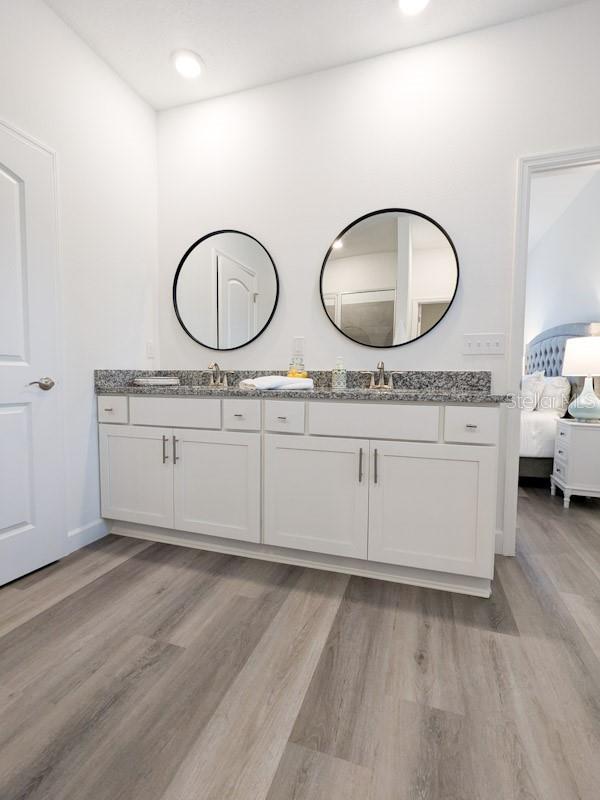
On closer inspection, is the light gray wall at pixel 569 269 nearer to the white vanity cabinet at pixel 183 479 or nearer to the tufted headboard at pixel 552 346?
the tufted headboard at pixel 552 346

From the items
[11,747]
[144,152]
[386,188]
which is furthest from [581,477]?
[144,152]

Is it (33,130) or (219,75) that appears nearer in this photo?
(33,130)

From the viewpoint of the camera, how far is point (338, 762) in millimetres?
961

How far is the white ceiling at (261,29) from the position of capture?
6.37 ft

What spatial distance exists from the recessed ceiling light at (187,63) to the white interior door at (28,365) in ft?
3.16

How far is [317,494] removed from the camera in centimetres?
187

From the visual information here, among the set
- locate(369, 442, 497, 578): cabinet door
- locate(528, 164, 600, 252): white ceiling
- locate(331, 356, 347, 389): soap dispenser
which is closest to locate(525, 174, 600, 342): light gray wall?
locate(528, 164, 600, 252): white ceiling

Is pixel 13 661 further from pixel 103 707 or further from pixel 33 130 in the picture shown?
pixel 33 130

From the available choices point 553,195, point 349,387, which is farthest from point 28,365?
point 553,195

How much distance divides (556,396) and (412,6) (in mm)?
3167

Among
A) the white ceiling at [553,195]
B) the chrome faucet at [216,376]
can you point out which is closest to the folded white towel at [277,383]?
the chrome faucet at [216,376]

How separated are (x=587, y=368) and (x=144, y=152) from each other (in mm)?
3632

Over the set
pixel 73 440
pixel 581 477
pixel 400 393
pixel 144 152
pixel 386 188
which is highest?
pixel 144 152

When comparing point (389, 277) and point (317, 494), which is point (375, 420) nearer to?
point (317, 494)
